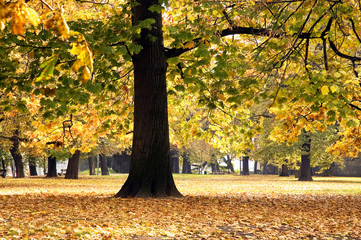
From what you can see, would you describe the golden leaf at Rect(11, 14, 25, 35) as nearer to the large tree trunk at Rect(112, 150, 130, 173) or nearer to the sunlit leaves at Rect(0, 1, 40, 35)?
the sunlit leaves at Rect(0, 1, 40, 35)

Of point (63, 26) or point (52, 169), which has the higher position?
point (63, 26)

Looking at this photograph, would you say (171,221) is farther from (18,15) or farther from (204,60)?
(18,15)

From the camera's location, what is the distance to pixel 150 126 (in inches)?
440

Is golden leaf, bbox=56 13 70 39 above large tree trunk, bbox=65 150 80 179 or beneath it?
above

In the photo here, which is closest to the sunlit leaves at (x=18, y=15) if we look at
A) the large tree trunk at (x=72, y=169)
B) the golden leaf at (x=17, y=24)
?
the golden leaf at (x=17, y=24)

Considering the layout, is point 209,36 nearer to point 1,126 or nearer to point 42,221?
point 42,221

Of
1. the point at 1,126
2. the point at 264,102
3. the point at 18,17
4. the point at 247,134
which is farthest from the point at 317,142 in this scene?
the point at 18,17

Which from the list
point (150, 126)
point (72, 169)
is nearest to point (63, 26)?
point (150, 126)

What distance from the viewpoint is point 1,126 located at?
2677 cm

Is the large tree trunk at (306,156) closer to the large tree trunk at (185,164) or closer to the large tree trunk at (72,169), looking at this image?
the large tree trunk at (72,169)

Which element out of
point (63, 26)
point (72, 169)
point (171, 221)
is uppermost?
point (63, 26)

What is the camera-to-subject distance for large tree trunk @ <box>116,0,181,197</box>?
11125 millimetres

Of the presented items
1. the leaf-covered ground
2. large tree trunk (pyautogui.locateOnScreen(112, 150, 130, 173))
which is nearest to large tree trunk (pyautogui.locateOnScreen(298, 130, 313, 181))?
the leaf-covered ground

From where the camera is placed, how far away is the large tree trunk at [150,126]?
36.5ft
